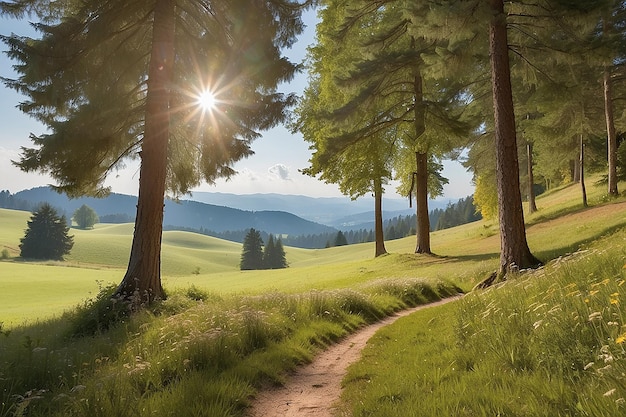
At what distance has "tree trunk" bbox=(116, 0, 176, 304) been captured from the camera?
10984mm

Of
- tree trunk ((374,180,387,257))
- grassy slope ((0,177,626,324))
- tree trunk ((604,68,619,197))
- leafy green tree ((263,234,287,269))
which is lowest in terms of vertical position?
leafy green tree ((263,234,287,269))

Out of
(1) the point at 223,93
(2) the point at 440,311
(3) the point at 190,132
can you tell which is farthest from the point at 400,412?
(3) the point at 190,132

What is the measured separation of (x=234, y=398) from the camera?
14.5ft

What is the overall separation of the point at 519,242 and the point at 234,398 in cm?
996

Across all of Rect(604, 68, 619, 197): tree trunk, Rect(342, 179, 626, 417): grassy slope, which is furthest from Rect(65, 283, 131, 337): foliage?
Rect(604, 68, 619, 197): tree trunk

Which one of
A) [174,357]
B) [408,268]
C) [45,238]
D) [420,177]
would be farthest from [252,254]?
[174,357]

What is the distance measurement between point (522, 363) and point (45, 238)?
92587 millimetres

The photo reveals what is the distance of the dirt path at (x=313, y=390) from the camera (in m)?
4.52

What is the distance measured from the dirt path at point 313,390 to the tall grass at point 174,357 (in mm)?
204

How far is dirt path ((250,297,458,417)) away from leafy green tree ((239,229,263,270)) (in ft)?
259

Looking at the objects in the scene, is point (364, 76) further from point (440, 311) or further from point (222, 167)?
point (440, 311)

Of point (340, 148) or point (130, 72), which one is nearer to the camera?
point (130, 72)

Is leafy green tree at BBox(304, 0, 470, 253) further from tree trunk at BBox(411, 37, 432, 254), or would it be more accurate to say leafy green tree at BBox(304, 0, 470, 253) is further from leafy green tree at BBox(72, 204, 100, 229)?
leafy green tree at BBox(72, 204, 100, 229)

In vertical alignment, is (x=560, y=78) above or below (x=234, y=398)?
above
